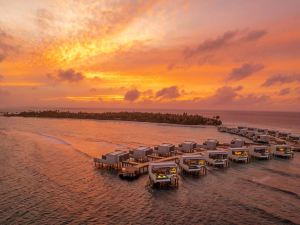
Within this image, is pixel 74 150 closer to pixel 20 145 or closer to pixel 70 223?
pixel 20 145

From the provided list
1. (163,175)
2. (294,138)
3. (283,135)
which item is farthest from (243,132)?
(163,175)

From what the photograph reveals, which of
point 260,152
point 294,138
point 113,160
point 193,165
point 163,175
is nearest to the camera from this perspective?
point 163,175

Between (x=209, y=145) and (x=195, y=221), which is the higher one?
(x=209, y=145)

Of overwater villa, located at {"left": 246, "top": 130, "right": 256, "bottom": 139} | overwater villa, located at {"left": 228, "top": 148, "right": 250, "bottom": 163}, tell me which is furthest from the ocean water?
overwater villa, located at {"left": 246, "top": 130, "right": 256, "bottom": 139}

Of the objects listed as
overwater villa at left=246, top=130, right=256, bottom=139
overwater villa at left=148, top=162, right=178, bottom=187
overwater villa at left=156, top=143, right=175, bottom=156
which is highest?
overwater villa at left=246, top=130, right=256, bottom=139

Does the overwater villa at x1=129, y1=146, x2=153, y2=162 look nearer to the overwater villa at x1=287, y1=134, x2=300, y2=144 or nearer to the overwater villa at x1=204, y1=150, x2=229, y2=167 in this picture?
the overwater villa at x1=204, y1=150, x2=229, y2=167

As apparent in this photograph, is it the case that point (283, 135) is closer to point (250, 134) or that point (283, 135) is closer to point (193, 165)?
point (250, 134)

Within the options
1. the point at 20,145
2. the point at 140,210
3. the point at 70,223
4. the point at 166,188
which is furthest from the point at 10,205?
the point at 20,145
